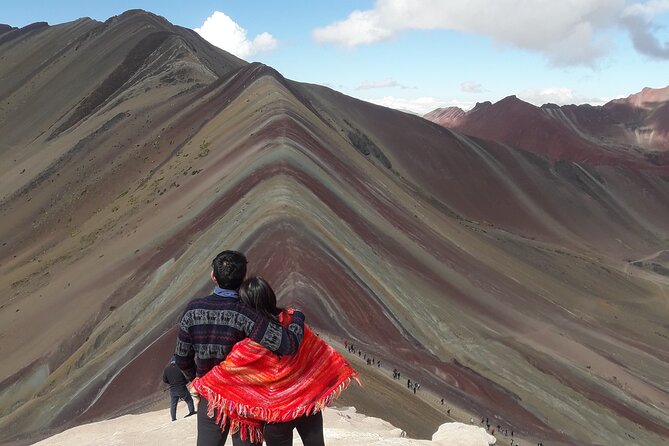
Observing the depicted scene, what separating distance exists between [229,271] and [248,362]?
651 mm

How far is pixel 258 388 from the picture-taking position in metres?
4.73

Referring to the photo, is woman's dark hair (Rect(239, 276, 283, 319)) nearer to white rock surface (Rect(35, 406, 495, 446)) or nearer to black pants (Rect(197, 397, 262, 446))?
black pants (Rect(197, 397, 262, 446))

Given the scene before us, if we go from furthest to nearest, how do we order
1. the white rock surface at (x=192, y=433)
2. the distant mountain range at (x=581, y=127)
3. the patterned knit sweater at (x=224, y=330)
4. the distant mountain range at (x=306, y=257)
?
the distant mountain range at (x=581, y=127) → the distant mountain range at (x=306, y=257) → the white rock surface at (x=192, y=433) → the patterned knit sweater at (x=224, y=330)

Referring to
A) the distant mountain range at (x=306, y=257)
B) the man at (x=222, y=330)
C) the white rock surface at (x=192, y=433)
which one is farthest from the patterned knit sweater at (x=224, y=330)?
the distant mountain range at (x=306, y=257)

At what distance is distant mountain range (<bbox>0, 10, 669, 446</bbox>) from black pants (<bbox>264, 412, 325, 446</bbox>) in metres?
6.94

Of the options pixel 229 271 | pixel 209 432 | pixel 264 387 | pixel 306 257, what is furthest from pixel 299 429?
pixel 306 257

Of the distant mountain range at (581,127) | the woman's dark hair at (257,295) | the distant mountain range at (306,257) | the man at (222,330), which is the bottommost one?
the distant mountain range at (306,257)

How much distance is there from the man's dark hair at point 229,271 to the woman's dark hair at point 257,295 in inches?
4.2

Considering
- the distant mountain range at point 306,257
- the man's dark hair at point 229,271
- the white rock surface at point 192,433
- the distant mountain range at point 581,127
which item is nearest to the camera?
the man's dark hair at point 229,271

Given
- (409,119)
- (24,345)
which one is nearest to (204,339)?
(24,345)

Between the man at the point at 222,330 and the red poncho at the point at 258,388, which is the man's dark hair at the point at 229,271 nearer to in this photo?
the man at the point at 222,330

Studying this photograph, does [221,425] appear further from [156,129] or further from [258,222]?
[156,129]

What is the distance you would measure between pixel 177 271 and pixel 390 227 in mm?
11658

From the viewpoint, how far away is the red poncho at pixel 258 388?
4.69m
